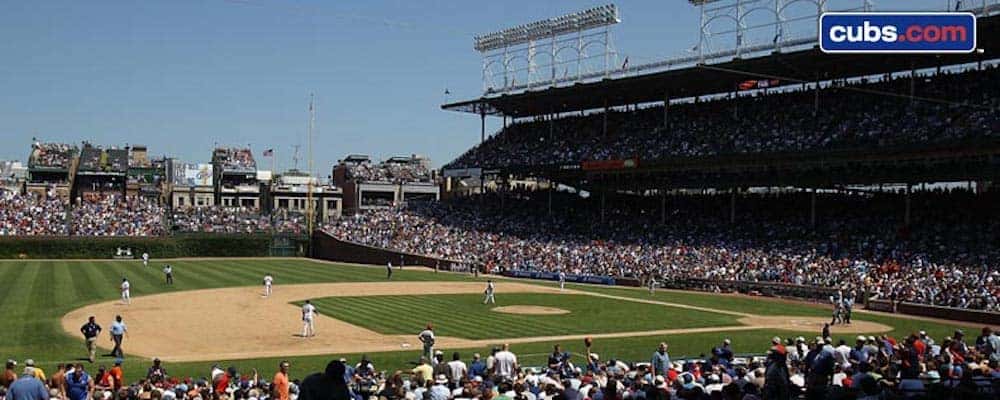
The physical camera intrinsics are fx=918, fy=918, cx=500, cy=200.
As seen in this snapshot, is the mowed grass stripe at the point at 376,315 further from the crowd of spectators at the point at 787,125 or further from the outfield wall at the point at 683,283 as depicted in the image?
the crowd of spectators at the point at 787,125

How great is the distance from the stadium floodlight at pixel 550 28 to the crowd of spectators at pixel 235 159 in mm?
62876

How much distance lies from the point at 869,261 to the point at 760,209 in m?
13.1

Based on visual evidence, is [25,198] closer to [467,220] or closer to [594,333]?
[467,220]

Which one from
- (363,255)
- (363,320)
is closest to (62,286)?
(363,320)

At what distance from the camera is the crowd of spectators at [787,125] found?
44.4 meters

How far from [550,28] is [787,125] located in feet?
66.7

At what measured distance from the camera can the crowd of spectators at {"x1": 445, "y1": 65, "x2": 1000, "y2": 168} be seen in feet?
146

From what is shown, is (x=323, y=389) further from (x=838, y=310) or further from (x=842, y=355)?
(x=838, y=310)

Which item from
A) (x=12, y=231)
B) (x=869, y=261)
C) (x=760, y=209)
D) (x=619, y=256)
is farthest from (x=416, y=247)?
(x=869, y=261)

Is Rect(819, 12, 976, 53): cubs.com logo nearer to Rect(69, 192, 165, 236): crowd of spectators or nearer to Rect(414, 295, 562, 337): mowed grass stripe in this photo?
Rect(414, 295, 562, 337): mowed grass stripe

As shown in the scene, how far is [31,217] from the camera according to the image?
67.6 metres

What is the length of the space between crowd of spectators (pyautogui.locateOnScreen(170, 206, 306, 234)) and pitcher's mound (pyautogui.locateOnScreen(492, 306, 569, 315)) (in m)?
43.3

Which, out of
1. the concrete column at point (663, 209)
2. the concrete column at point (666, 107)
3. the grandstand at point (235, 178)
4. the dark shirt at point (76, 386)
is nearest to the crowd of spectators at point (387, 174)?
the grandstand at point (235, 178)

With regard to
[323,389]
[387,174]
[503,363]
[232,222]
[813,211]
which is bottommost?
[503,363]
